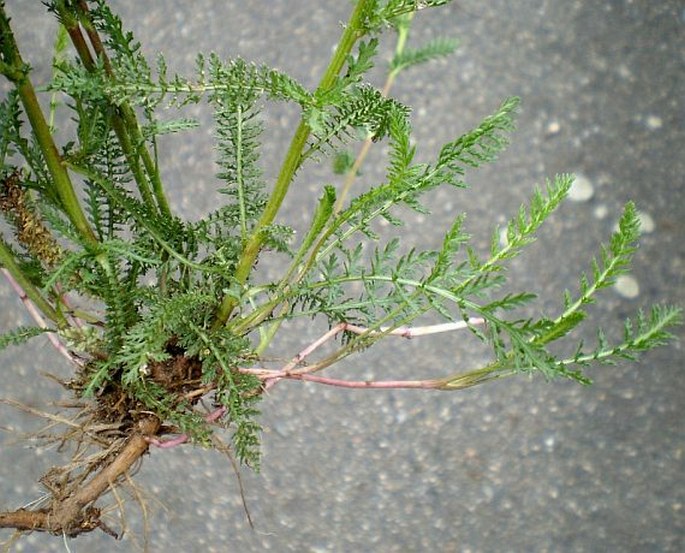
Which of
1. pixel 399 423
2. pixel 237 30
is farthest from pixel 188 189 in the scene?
pixel 399 423

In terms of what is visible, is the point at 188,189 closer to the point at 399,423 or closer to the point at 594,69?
the point at 399,423

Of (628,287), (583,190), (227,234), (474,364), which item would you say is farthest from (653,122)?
(227,234)

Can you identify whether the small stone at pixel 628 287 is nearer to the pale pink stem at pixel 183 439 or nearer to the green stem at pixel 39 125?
the pale pink stem at pixel 183 439

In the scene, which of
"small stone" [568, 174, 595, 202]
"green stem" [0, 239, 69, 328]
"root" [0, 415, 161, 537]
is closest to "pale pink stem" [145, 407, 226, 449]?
"root" [0, 415, 161, 537]

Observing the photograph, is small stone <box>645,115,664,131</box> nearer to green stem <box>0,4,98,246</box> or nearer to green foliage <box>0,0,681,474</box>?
green foliage <box>0,0,681,474</box>

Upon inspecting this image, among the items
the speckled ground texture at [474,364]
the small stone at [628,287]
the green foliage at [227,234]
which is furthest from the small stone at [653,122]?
the green foliage at [227,234]
